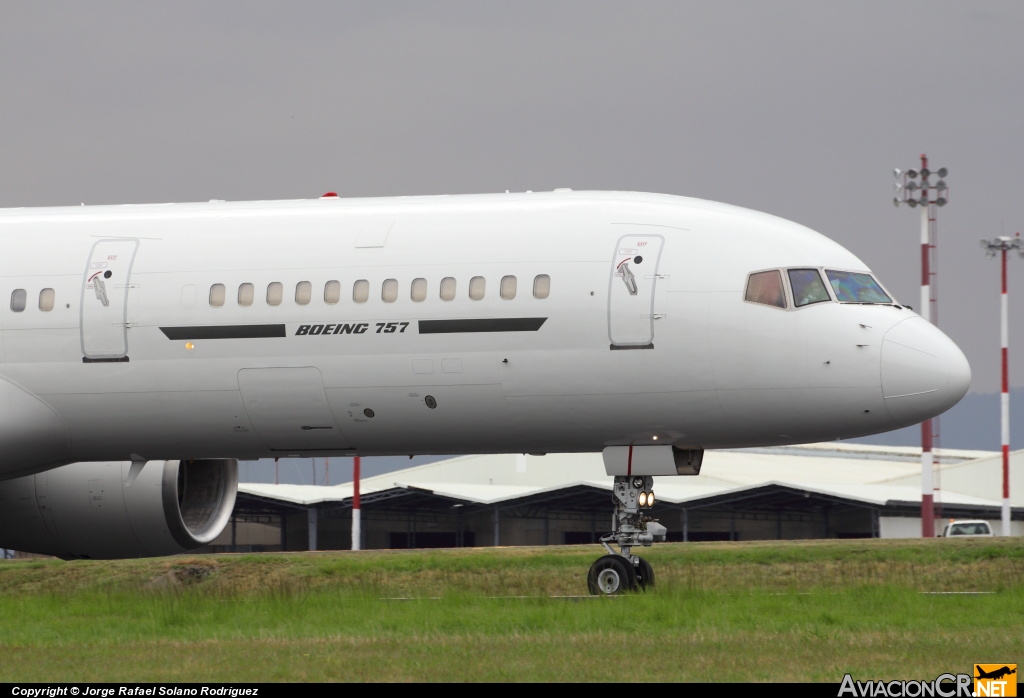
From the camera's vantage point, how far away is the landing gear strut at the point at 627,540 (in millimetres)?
21078

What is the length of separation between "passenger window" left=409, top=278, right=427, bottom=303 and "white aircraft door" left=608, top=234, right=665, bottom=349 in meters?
2.61

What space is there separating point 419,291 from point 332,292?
128 centimetres

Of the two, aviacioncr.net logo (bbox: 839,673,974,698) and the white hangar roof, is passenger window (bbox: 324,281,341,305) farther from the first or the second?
the white hangar roof

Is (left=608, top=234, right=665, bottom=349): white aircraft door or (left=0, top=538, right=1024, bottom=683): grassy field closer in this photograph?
(left=0, top=538, right=1024, bottom=683): grassy field

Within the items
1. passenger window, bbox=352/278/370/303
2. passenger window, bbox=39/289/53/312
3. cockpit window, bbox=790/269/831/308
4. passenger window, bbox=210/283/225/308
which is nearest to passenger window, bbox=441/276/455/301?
passenger window, bbox=352/278/370/303

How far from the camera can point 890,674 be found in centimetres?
1214

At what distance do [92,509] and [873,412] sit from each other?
12.6 meters

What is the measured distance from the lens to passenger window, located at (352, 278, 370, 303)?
2177 centimetres

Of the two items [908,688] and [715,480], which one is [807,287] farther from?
[715,480]

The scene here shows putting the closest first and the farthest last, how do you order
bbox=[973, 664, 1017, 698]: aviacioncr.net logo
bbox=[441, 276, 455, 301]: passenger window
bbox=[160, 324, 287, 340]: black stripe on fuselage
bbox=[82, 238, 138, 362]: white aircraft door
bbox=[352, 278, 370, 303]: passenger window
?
bbox=[973, 664, 1017, 698]: aviacioncr.net logo < bbox=[441, 276, 455, 301]: passenger window < bbox=[352, 278, 370, 303]: passenger window < bbox=[160, 324, 287, 340]: black stripe on fuselage < bbox=[82, 238, 138, 362]: white aircraft door

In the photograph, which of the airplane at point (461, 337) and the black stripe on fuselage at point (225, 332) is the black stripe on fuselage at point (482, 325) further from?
the black stripe on fuselage at point (225, 332)

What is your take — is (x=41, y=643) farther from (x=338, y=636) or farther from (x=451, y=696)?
(x=451, y=696)

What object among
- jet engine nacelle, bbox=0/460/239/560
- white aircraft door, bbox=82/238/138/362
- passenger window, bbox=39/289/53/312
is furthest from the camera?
jet engine nacelle, bbox=0/460/239/560

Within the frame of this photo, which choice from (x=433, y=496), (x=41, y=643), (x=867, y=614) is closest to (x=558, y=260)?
(x=867, y=614)
